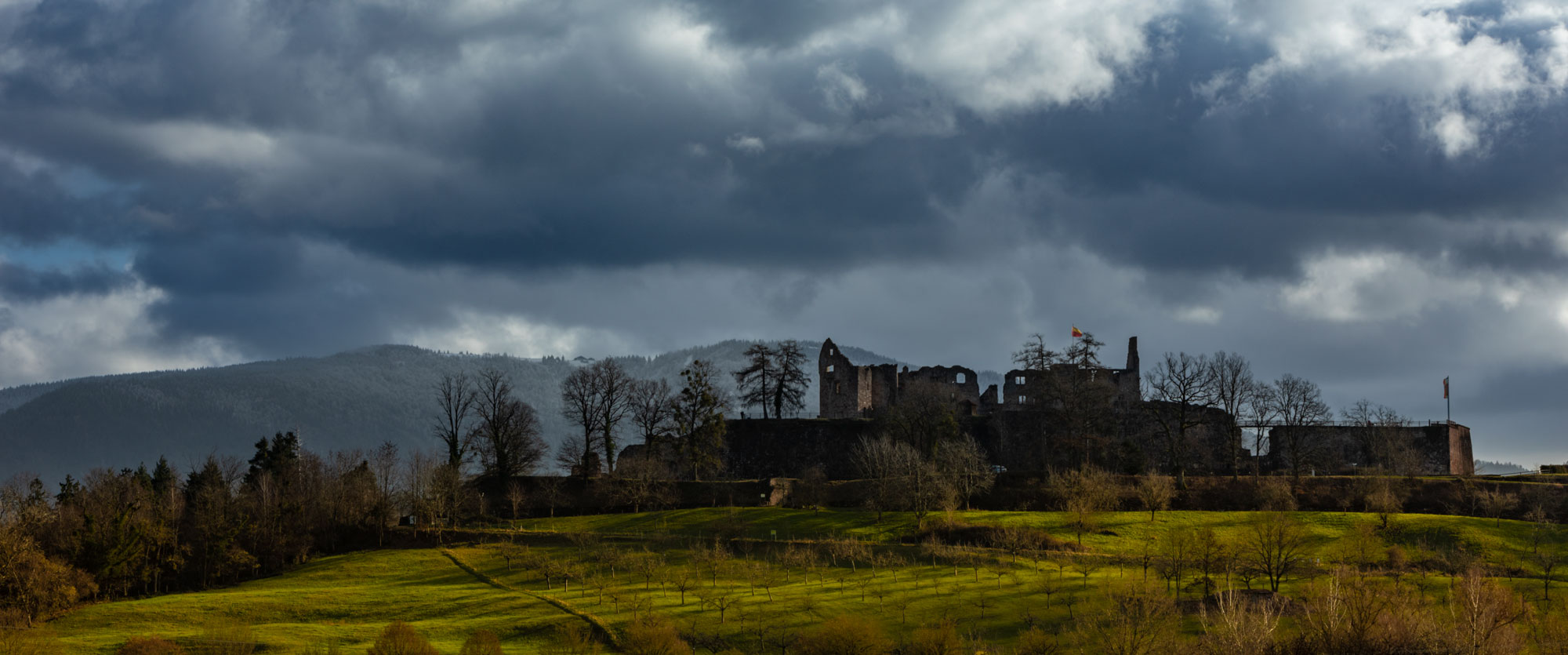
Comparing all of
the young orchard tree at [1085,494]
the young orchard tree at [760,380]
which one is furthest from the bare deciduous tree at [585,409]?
the young orchard tree at [1085,494]

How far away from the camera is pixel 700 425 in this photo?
112 m

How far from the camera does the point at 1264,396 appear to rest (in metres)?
112

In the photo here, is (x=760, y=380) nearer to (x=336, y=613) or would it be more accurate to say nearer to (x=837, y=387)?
(x=837, y=387)

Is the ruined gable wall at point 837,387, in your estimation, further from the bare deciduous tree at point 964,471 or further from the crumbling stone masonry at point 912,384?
the bare deciduous tree at point 964,471

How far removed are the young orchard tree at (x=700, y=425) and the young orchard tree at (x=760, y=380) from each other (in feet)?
39.9

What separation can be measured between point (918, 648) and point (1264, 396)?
213ft

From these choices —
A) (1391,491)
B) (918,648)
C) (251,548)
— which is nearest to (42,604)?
(251,548)

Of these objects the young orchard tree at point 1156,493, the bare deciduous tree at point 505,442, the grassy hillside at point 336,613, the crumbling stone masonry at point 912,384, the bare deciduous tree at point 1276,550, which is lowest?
the grassy hillside at point 336,613

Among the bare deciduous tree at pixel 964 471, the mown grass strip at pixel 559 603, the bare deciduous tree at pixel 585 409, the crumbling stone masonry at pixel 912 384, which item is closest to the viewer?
the mown grass strip at pixel 559 603

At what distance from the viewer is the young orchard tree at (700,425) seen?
11038 cm

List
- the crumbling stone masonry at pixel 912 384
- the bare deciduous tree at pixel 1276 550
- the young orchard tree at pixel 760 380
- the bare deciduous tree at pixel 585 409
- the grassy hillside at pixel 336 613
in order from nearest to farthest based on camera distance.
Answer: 1. the grassy hillside at pixel 336 613
2. the bare deciduous tree at pixel 1276 550
3. the bare deciduous tree at pixel 585 409
4. the crumbling stone masonry at pixel 912 384
5. the young orchard tree at pixel 760 380

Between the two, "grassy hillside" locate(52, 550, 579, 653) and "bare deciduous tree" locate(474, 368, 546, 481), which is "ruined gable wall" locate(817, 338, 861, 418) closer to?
"bare deciduous tree" locate(474, 368, 546, 481)

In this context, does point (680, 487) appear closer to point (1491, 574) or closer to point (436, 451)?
point (436, 451)

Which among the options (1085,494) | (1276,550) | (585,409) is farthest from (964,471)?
(585,409)
